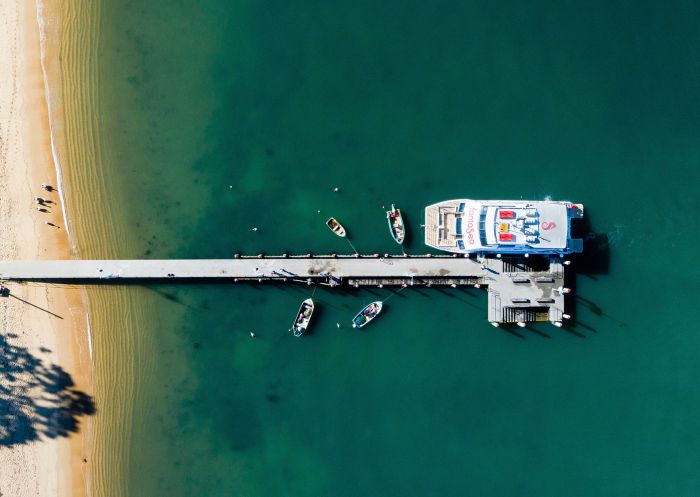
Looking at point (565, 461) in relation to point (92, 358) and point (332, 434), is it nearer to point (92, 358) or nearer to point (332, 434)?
point (332, 434)

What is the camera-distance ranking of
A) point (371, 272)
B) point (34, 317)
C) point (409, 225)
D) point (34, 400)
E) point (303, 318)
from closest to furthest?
1. point (371, 272)
2. point (303, 318)
3. point (409, 225)
4. point (34, 317)
5. point (34, 400)

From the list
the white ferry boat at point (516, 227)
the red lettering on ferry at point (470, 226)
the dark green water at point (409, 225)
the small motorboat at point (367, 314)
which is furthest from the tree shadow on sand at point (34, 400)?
the white ferry boat at point (516, 227)

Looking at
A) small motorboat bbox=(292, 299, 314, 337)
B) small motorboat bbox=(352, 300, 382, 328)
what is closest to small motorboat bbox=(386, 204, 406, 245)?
small motorboat bbox=(352, 300, 382, 328)

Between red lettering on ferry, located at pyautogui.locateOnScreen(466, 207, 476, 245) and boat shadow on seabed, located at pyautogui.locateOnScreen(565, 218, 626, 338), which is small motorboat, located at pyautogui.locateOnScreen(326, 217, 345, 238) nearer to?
red lettering on ferry, located at pyautogui.locateOnScreen(466, 207, 476, 245)

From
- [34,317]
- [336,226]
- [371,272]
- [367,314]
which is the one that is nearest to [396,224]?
[371,272]

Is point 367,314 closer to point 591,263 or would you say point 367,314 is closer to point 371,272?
point 371,272

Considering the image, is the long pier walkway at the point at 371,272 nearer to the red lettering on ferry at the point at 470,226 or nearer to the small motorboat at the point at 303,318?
the small motorboat at the point at 303,318
